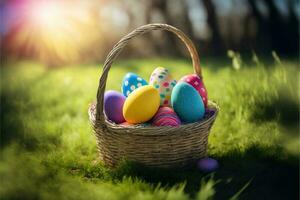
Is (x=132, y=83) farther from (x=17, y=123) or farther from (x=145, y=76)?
(x=145, y=76)

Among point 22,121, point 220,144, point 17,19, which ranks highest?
point 17,19

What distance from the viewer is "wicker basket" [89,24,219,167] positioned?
2.50 m

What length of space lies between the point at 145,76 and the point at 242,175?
2682mm

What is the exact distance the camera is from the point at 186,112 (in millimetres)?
2686

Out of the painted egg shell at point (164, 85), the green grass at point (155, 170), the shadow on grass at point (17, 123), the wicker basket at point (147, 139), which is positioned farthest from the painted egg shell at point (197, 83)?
the shadow on grass at point (17, 123)

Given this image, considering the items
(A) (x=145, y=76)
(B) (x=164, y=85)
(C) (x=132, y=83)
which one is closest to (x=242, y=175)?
(B) (x=164, y=85)

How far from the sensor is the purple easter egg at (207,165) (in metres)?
2.65

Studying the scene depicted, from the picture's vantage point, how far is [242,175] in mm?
2625

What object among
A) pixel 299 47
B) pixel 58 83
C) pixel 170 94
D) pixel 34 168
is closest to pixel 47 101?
pixel 58 83

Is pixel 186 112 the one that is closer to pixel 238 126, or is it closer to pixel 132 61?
pixel 238 126

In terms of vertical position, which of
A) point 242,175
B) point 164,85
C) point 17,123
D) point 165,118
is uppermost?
point 164,85

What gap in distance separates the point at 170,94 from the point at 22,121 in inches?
43.3

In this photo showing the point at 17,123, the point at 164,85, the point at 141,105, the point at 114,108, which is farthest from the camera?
the point at 17,123

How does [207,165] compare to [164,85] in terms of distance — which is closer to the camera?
[207,165]
